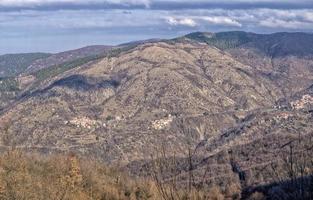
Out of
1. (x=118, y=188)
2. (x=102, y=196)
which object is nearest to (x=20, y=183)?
(x=102, y=196)

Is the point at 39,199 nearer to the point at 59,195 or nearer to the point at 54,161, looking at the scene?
the point at 59,195

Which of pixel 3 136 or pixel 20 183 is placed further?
pixel 3 136

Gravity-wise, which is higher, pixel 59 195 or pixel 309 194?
pixel 309 194

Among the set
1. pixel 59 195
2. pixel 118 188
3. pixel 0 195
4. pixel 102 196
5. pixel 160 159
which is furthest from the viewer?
pixel 118 188

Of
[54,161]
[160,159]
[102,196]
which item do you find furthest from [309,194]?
[54,161]

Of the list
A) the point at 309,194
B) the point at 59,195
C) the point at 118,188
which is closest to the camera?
the point at 309,194

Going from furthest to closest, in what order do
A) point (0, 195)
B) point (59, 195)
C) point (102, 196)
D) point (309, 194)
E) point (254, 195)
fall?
point (254, 195) < point (102, 196) < point (59, 195) < point (0, 195) < point (309, 194)

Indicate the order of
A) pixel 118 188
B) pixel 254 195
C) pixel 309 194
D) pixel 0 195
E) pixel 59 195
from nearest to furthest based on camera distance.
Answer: pixel 309 194 < pixel 0 195 < pixel 59 195 < pixel 118 188 < pixel 254 195

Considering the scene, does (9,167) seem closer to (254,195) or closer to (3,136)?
(3,136)

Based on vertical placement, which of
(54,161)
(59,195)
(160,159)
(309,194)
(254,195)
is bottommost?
(254,195)
